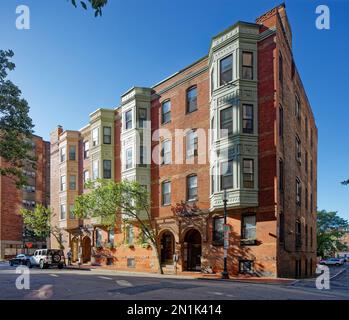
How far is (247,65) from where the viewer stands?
2564 centimetres

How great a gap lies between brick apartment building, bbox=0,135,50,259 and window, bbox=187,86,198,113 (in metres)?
45.0

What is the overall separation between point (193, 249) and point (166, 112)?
10702 millimetres

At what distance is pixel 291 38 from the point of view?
3044 centimetres

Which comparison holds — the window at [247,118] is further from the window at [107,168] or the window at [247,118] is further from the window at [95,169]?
the window at [95,169]

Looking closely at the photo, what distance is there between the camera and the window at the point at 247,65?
A: 25578mm

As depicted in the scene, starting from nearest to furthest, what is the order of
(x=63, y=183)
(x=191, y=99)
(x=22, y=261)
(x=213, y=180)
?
(x=213, y=180) < (x=191, y=99) < (x=22, y=261) < (x=63, y=183)

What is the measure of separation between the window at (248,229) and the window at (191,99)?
9208mm

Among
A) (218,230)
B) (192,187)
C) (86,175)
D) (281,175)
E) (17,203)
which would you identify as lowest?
(17,203)

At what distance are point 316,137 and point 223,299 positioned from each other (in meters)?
35.3

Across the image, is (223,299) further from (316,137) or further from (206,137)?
(316,137)

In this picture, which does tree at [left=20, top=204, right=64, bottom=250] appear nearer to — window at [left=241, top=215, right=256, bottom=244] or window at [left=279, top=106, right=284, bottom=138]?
window at [left=241, top=215, right=256, bottom=244]

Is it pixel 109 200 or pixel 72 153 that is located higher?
pixel 72 153

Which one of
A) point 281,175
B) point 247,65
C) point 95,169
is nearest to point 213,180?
point 281,175

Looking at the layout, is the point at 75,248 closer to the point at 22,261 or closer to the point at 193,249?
the point at 22,261
